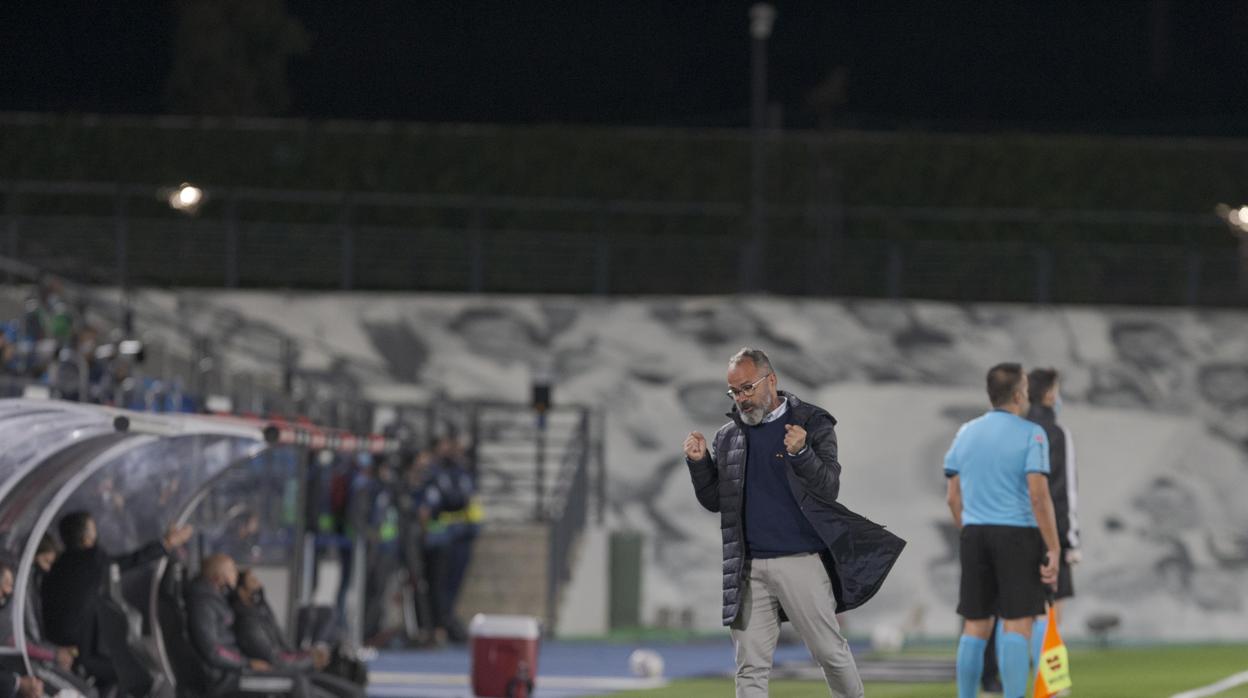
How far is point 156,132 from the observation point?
34.6 m

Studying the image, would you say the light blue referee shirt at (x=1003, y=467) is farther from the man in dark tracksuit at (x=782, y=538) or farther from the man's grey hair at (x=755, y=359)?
the man's grey hair at (x=755, y=359)

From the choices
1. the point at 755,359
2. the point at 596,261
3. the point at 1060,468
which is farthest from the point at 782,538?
the point at 596,261

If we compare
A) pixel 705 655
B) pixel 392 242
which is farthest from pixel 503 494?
pixel 705 655

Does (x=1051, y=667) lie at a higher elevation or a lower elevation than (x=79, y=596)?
Answer: lower

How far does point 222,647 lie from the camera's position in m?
13.8

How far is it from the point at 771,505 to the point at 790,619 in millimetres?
518

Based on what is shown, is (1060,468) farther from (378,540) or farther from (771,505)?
(378,540)

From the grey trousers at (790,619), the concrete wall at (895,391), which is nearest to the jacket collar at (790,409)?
the grey trousers at (790,619)

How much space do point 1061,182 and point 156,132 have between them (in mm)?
13668

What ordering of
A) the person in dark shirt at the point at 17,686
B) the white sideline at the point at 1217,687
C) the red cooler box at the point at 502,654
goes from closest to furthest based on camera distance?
the person in dark shirt at the point at 17,686, the white sideline at the point at 1217,687, the red cooler box at the point at 502,654

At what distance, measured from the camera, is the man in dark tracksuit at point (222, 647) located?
45.1 ft

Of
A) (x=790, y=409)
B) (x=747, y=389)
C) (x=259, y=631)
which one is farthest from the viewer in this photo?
(x=259, y=631)

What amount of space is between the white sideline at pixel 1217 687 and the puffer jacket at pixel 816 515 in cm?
564

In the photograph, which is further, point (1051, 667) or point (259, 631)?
point (259, 631)
